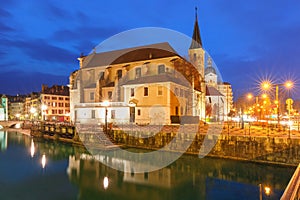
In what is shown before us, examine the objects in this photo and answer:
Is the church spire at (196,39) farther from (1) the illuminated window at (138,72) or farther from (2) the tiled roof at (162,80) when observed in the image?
(1) the illuminated window at (138,72)

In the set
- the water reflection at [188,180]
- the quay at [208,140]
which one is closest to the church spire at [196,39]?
the quay at [208,140]

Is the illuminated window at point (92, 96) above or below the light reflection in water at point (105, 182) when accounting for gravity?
above

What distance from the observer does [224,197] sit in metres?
13.2

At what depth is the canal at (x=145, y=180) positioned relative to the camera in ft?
45.4

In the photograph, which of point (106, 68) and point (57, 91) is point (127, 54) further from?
point (57, 91)

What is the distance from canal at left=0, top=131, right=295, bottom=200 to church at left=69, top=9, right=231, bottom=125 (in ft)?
36.6

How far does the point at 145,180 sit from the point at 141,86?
19.2 m

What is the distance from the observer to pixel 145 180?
16.7 metres

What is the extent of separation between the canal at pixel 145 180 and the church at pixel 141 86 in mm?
11162

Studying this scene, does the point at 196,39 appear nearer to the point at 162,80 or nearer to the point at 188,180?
the point at 162,80

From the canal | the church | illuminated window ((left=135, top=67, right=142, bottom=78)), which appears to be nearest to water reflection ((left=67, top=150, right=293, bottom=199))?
the canal

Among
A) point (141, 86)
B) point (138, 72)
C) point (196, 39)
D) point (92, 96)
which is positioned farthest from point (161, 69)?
point (196, 39)

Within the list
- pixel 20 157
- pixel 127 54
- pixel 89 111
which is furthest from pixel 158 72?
pixel 20 157

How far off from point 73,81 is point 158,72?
70.9 feet
